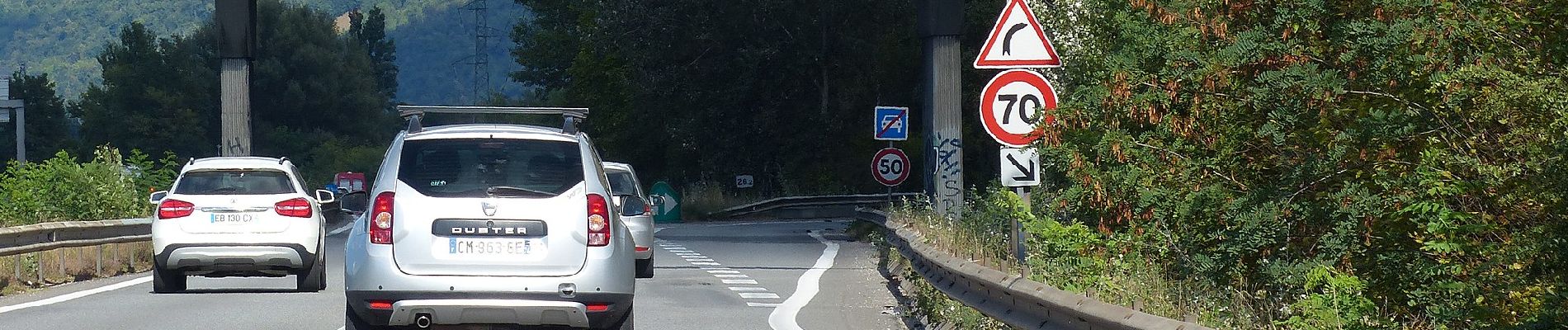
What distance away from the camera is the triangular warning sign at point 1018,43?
12641 millimetres

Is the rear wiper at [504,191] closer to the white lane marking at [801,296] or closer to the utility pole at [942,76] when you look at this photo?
the white lane marking at [801,296]

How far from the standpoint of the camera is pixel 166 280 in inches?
716

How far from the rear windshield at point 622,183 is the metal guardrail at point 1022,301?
21.1 ft

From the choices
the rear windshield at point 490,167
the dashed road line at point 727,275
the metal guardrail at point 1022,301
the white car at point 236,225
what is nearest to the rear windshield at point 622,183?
the dashed road line at point 727,275

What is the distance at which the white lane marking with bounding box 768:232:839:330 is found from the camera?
49.4 ft

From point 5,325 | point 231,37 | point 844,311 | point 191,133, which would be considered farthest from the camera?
point 191,133

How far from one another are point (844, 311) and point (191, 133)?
108652mm

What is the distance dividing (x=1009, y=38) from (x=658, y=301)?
230 inches

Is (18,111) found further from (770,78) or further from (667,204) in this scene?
(667,204)

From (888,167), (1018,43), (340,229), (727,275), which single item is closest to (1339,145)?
(1018,43)

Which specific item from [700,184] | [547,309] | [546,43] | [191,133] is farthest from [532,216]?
[191,133]

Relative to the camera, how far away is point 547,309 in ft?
36.0

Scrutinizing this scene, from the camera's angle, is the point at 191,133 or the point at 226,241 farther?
the point at 191,133

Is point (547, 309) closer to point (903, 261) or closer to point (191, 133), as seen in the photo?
point (903, 261)
